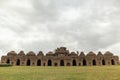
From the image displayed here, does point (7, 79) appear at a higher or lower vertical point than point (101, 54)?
lower

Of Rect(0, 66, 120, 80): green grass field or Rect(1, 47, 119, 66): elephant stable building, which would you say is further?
Rect(1, 47, 119, 66): elephant stable building

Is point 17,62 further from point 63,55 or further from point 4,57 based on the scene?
point 63,55

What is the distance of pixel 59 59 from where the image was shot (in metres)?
84.2

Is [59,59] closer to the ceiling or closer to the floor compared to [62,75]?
closer to the ceiling

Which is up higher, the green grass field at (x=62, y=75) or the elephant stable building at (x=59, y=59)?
the elephant stable building at (x=59, y=59)

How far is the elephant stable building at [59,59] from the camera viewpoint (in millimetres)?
83812

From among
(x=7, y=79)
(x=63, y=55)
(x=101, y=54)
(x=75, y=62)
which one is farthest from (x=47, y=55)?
(x=7, y=79)

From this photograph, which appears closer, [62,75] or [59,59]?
[62,75]

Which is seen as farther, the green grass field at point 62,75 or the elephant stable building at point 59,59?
the elephant stable building at point 59,59

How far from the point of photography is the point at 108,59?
84562 millimetres

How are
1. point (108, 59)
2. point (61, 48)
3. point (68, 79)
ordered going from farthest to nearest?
point (61, 48), point (108, 59), point (68, 79)

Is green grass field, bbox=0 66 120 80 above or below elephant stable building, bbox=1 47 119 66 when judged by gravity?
Result: below

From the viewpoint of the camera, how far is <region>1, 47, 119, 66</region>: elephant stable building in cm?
8381

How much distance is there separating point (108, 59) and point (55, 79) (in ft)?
208
